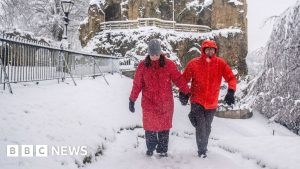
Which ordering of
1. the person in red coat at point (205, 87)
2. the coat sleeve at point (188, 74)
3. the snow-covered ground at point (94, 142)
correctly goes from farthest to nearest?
the coat sleeve at point (188, 74)
the person in red coat at point (205, 87)
the snow-covered ground at point (94, 142)

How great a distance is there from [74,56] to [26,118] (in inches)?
310

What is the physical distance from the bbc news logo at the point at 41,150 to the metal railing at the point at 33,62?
9.29 ft

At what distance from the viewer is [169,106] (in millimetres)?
6250

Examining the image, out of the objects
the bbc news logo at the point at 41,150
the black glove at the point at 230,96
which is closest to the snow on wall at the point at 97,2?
the black glove at the point at 230,96

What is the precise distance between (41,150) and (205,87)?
2.89 meters

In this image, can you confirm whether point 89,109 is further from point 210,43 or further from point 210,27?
point 210,27

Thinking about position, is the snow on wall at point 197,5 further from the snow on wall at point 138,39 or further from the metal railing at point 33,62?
the metal railing at point 33,62

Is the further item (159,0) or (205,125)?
(159,0)

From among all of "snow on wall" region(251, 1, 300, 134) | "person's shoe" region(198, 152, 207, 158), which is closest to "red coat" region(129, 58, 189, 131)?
"person's shoe" region(198, 152, 207, 158)

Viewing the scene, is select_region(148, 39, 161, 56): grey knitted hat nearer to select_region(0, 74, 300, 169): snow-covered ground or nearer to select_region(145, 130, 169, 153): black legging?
select_region(145, 130, 169, 153): black legging

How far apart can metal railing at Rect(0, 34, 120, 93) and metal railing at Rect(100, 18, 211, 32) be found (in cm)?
1622

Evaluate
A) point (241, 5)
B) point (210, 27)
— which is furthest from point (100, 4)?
point (241, 5)

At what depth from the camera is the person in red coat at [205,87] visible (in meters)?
6.29

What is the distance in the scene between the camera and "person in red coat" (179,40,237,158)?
20.6 ft
